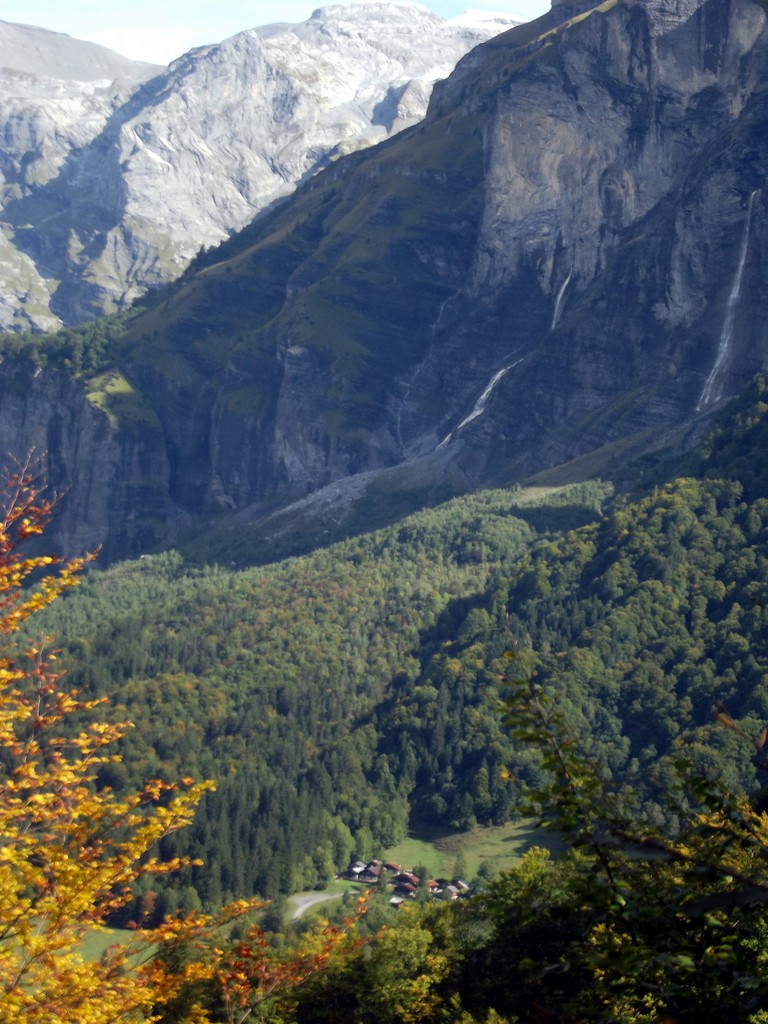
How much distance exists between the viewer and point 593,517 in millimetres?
197000

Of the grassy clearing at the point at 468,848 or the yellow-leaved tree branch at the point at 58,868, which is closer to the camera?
the yellow-leaved tree branch at the point at 58,868

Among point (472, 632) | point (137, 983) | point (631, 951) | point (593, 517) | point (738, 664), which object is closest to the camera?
point (631, 951)

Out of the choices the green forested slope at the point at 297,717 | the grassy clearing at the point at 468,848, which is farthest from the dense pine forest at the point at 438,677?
the grassy clearing at the point at 468,848

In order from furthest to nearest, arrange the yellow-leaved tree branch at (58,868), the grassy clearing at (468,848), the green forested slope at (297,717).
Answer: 1. the green forested slope at (297,717)
2. the grassy clearing at (468,848)
3. the yellow-leaved tree branch at (58,868)

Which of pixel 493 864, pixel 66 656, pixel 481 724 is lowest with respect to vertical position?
pixel 493 864

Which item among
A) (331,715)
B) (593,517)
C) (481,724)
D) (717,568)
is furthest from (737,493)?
(331,715)

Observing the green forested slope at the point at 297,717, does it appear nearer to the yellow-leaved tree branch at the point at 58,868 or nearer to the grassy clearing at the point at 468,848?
the grassy clearing at the point at 468,848

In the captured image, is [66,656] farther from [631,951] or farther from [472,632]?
[631,951]

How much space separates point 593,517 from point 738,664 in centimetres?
5872

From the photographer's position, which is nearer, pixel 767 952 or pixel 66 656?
pixel 767 952

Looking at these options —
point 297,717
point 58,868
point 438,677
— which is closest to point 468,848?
point 438,677

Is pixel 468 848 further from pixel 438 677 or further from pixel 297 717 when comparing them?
pixel 297 717

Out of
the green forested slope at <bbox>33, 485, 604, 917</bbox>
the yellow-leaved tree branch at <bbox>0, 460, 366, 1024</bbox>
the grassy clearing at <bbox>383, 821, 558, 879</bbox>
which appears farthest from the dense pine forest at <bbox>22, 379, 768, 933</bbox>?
the yellow-leaved tree branch at <bbox>0, 460, 366, 1024</bbox>

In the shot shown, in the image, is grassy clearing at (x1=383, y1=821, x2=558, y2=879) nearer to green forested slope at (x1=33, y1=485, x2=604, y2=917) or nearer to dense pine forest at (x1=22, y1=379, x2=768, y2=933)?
dense pine forest at (x1=22, y1=379, x2=768, y2=933)
